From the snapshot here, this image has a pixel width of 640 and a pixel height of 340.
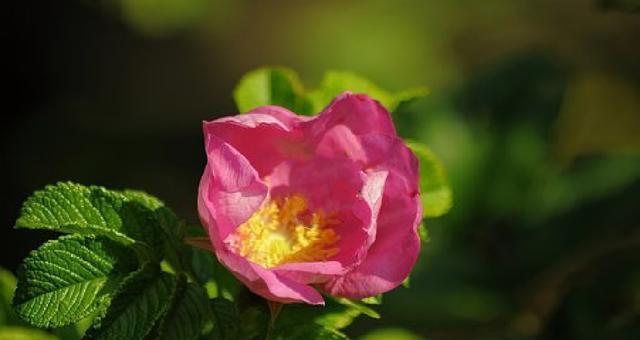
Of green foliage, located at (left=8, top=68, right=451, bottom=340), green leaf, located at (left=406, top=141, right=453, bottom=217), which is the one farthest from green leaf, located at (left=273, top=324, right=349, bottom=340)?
green leaf, located at (left=406, top=141, right=453, bottom=217)

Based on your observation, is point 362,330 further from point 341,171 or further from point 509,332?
point 341,171

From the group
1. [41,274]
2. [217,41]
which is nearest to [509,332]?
[41,274]

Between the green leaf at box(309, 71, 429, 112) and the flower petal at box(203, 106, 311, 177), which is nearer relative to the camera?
the flower petal at box(203, 106, 311, 177)

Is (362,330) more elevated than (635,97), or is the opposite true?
(635,97)

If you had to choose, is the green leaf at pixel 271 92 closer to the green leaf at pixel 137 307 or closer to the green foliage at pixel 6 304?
the green leaf at pixel 137 307

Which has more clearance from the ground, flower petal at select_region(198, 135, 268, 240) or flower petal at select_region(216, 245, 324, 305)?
flower petal at select_region(198, 135, 268, 240)

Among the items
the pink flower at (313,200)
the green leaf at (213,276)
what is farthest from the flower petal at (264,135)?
the green leaf at (213,276)

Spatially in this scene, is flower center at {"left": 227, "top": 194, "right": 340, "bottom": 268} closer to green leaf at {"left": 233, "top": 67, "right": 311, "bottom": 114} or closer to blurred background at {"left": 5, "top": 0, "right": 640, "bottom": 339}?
green leaf at {"left": 233, "top": 67, "right": 311, "bottom": 114}
